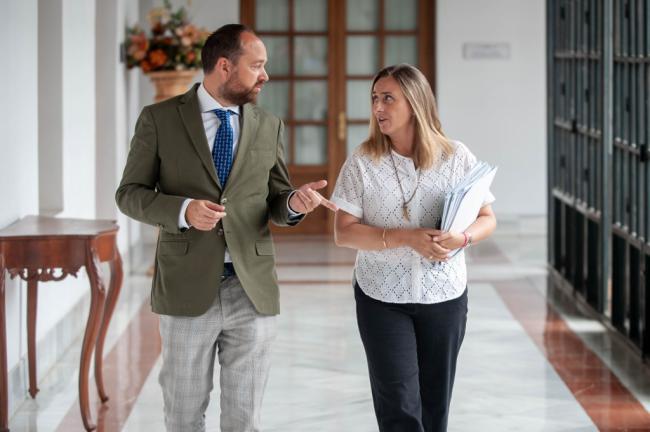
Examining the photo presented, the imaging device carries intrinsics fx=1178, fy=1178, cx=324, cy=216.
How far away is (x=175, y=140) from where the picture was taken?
11.6ft

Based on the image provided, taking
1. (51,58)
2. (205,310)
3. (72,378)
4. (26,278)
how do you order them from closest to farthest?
1. (205,310)
2. (26,278)
3. (72,378)
4. (51,58)

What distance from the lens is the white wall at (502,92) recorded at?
11.8 metres

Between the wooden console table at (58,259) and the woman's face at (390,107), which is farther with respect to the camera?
the wooden console table at (58,259)

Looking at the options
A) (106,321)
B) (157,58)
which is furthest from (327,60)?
(106,321)

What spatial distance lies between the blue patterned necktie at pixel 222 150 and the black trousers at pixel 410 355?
23.2 inches

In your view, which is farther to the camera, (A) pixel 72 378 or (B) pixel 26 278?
(A) pixel 72 378

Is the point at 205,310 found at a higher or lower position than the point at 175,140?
lower

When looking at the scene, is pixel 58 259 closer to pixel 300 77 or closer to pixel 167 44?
pixel 167 44

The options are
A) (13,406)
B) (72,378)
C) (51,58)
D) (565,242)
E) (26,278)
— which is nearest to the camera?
(26,278)

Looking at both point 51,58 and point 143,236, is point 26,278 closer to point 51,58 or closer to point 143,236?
point 51,58

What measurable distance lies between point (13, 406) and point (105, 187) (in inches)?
163

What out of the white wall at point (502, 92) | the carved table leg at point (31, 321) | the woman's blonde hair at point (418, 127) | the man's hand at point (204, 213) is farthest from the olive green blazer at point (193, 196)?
the white wall at point (502, 92)

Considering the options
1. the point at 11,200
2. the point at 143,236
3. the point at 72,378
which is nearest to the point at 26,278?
the point at 11,200

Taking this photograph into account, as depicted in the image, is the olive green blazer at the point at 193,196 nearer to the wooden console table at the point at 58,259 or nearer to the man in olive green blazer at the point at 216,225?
the man in olive green blazer at the point at 216,225
